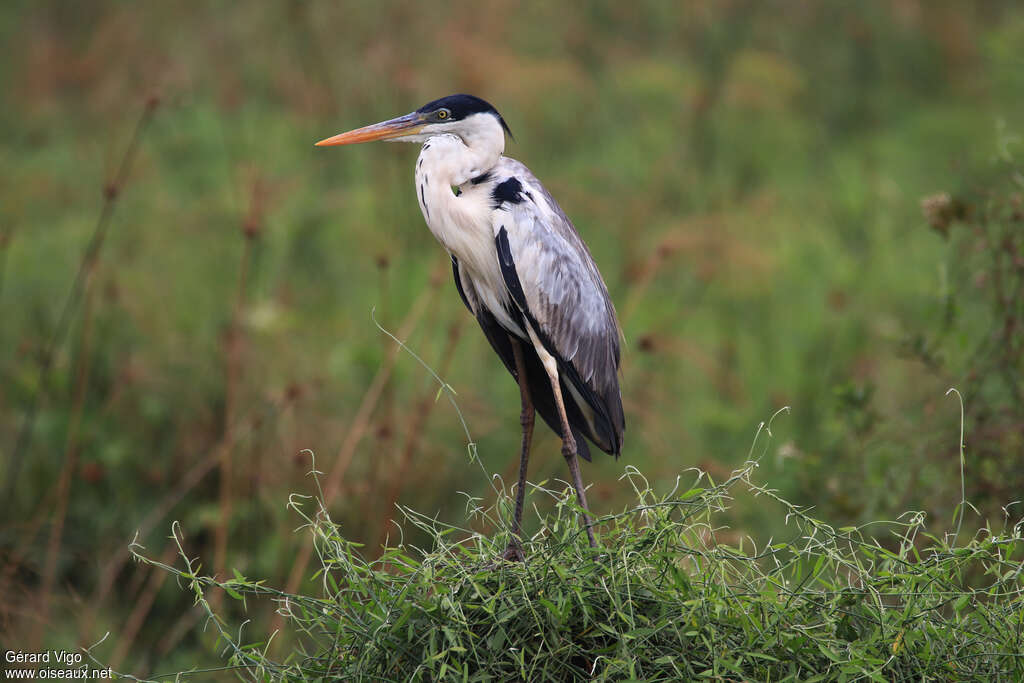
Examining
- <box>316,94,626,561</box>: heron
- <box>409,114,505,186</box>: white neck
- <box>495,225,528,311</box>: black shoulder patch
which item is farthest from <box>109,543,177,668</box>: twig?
<box>409,114,505,186</box>: white neck

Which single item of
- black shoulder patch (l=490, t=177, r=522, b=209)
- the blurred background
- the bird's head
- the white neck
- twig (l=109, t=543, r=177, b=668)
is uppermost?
the bird's head

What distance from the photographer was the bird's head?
3246 mm

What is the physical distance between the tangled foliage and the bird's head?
115 cm

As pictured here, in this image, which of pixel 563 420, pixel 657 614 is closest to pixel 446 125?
pixel 563 420

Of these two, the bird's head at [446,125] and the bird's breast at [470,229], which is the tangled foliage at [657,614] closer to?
the bird's breast at [470,229]

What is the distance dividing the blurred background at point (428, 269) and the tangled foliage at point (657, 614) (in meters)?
1.06

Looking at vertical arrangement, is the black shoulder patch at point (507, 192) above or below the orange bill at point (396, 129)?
below

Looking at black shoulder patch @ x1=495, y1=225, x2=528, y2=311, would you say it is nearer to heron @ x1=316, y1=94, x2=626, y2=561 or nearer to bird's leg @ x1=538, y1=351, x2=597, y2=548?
heron @ x1=316, y1=94, x2=626, y2=561

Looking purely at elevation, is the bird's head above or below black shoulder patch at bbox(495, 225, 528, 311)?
above

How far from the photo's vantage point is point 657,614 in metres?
2.59

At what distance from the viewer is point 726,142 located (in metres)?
10.2

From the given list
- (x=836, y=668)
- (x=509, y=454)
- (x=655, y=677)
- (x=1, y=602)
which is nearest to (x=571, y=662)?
(x=655, y=677)

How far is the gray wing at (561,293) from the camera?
3299 mm

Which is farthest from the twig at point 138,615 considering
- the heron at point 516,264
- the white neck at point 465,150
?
the white neck at point 465,150
